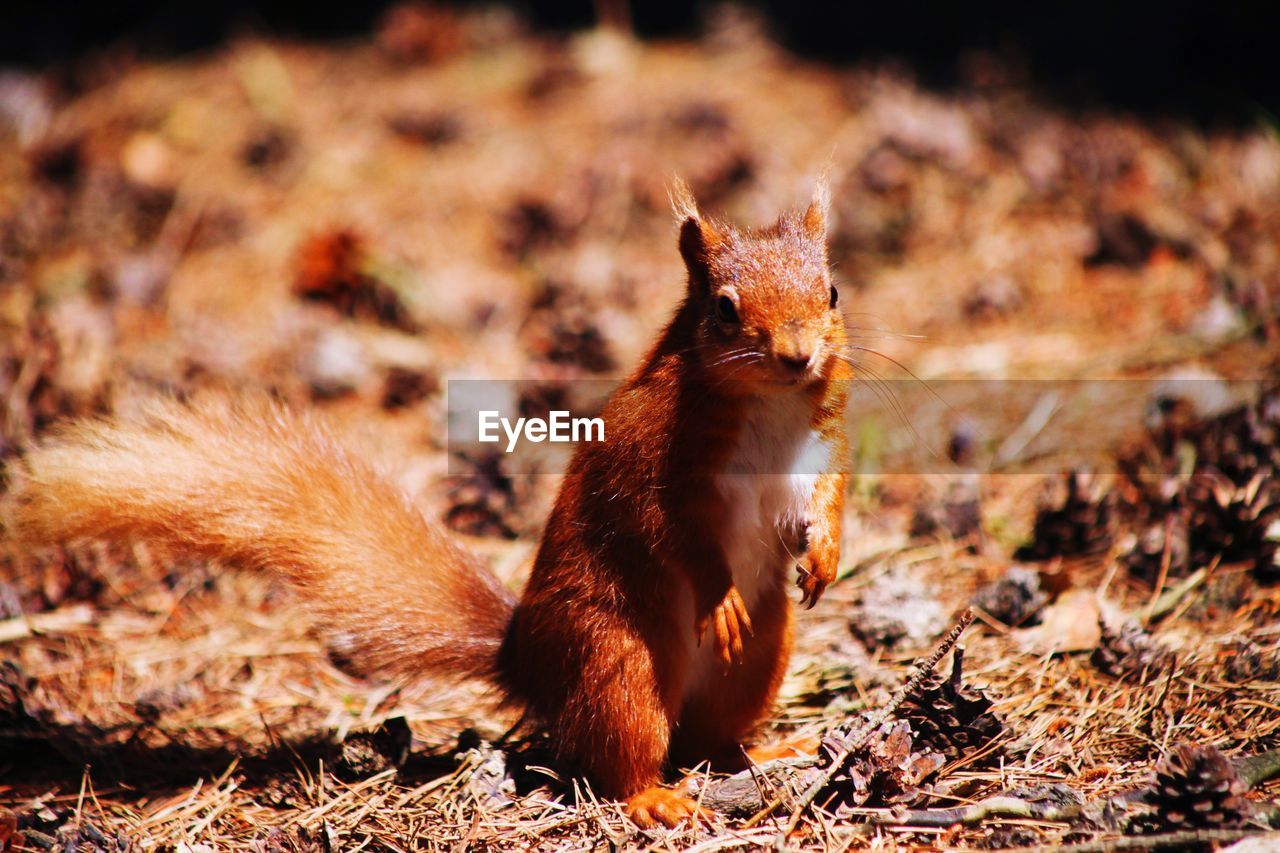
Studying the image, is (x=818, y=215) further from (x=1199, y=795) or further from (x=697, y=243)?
(x=1199, y=795)

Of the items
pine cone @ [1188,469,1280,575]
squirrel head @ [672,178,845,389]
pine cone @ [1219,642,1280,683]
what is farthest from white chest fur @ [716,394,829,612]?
pine cone @ [1188,469,1280,575]

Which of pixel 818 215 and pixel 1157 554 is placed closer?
pixel 818 215

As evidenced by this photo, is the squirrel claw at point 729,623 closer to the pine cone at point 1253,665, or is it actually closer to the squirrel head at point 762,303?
the squirrel head at point 762,303

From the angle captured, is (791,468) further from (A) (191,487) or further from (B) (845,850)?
(A) (191,487)

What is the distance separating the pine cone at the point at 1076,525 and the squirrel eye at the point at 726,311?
118 centimetres

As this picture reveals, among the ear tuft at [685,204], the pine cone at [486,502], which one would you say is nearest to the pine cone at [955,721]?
the ear tuft at [685,204]

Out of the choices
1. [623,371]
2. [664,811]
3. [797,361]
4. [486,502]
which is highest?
[797,361]

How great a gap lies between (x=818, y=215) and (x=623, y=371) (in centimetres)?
168

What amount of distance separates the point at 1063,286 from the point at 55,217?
405 centimetres

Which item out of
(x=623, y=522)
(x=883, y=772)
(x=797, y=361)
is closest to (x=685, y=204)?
(x=797, y=361)

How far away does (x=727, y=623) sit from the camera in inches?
75.6

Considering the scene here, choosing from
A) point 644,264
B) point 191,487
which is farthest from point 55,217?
point 191,487

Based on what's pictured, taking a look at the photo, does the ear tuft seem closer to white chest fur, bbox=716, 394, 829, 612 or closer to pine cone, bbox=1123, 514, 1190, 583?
white chest fur, bbox=716, 394, 829, 612

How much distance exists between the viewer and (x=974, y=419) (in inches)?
131
